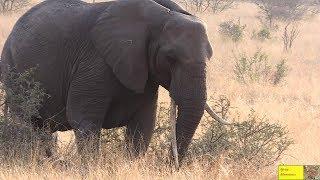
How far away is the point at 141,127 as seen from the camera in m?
6.52

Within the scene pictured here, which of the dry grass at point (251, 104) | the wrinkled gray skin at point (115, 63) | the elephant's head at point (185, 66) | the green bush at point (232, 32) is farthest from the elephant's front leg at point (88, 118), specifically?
the green bush at point (232, 32)

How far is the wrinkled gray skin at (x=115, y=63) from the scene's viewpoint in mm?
5875

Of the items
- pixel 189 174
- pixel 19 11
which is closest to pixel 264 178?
pixel 189 174

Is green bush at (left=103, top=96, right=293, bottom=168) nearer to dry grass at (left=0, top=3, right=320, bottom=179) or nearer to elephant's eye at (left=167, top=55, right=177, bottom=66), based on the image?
dry grass at (left=0, top=3, right=320, bottom=179)

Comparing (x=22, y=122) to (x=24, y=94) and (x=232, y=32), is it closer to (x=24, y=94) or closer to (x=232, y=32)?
(x=24, y=94)

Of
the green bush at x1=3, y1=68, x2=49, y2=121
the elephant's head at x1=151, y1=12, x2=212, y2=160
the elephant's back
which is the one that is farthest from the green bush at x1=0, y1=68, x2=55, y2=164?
the elephant's head at x1=151, y1=12, x2=212, y2=160

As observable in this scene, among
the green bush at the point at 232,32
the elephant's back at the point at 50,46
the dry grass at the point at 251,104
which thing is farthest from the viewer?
the green bush at the point at 232,32

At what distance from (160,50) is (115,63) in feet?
1.59

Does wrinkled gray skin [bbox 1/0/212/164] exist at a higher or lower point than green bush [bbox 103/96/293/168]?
higher

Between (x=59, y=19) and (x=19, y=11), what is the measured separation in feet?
51.1

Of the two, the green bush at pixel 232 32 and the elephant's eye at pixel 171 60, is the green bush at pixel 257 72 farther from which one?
the elephant's eye at pixel 171 60

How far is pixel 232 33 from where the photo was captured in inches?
784

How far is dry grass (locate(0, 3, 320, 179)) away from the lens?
573cm

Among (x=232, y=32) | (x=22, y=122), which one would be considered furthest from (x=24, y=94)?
(x=232, y=32)
